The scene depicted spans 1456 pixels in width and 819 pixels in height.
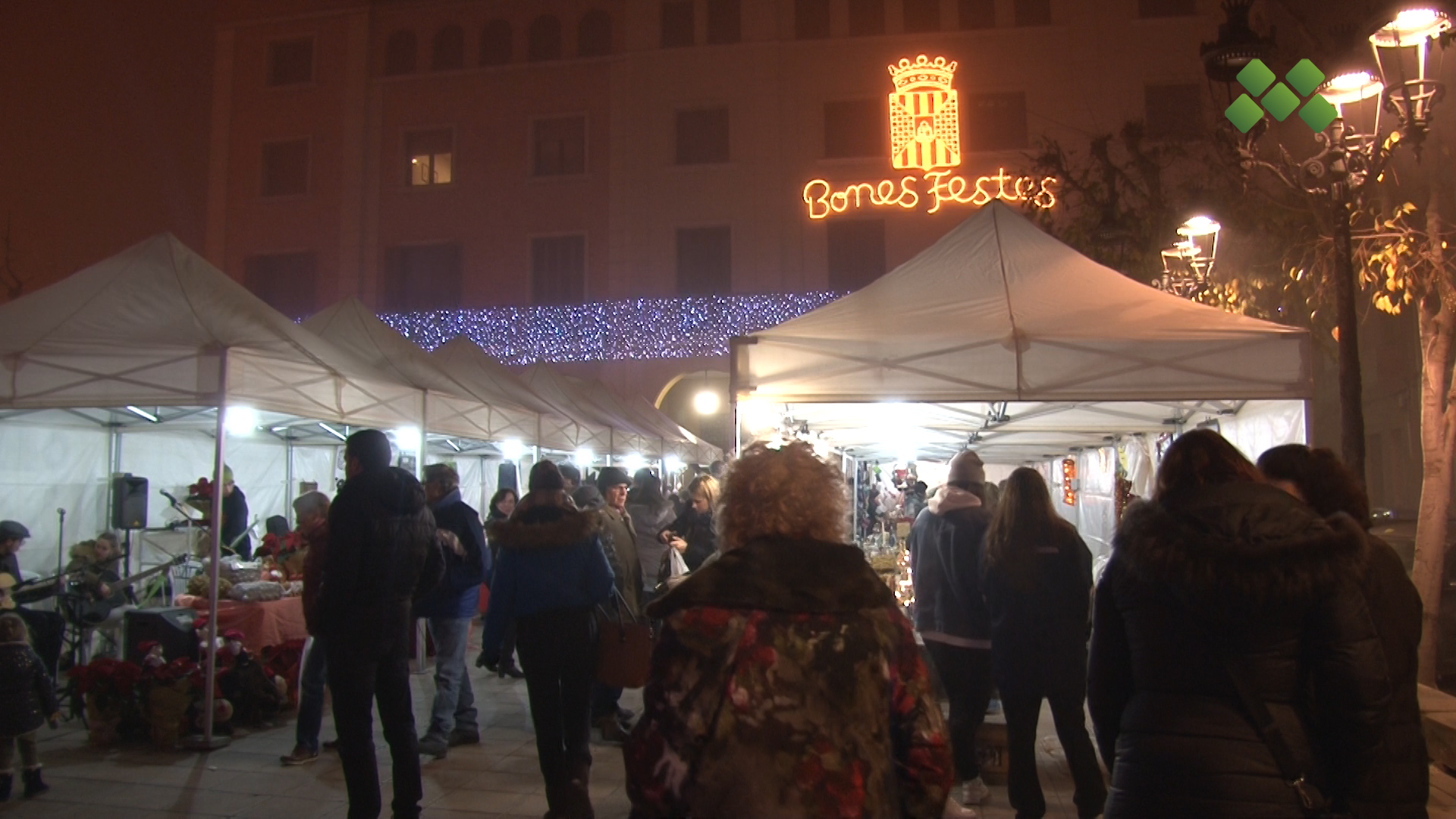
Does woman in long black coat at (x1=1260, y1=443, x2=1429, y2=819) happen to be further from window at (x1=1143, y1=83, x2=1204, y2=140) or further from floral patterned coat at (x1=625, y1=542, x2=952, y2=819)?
window at (x1=1143, y1=83, x2=1204, y2=140)

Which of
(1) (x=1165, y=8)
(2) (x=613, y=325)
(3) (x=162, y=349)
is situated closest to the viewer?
(3) (x=162, y=349)

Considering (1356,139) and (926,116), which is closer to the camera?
(1356,139)

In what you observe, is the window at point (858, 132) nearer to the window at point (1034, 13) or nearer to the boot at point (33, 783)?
the window at point (1034, 13)

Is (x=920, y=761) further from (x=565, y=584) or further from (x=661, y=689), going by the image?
(x=565, y=584)

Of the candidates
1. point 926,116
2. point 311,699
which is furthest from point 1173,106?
point 311,699

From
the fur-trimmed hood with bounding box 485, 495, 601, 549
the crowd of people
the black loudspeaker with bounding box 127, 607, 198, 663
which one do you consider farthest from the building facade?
the crowd of people

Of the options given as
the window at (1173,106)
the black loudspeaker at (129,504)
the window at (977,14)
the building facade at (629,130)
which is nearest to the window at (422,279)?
the building facade at (629,130)

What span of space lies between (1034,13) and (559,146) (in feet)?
39.6

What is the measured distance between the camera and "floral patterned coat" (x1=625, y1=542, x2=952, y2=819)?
2086 mm

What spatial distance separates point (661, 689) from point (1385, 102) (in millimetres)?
7288

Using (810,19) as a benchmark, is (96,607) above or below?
below

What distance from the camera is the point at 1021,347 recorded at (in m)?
5.59

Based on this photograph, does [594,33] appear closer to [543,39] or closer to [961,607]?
[543,39]

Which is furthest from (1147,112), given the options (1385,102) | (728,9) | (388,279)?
(388,279)
